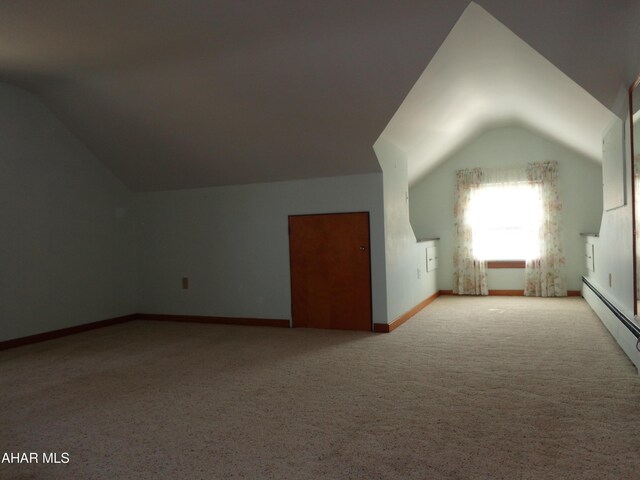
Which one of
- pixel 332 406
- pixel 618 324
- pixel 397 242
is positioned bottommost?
pixel 332 406

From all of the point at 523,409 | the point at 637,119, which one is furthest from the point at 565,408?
the point at 637,119

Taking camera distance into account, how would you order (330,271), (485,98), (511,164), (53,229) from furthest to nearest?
(511,164), (485,98), (53,229), (330,271)

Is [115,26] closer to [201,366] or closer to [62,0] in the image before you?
[62,0]

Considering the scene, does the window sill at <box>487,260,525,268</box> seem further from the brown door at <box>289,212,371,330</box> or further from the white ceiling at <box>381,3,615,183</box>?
the brown door at <box>289,212,371,330</box>

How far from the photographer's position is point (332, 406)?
2850 mm

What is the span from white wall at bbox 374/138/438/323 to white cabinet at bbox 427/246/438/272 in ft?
1.90

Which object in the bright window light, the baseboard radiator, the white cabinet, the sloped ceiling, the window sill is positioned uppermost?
the sloped ceiling

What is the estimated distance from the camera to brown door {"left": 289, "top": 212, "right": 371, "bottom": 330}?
503 cm

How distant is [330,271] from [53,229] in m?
3.11

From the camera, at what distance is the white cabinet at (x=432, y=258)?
6.89 meters

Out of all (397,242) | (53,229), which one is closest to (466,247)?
(397,242)

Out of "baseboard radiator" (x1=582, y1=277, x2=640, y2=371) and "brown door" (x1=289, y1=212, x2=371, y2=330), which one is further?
"brown door" (x1=289, y1=212, x2=371, y2=330)

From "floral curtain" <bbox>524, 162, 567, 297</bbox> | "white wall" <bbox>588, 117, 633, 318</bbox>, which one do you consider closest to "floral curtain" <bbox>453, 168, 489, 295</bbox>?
"floral curtain" <bbox>524, 162, 567, 297</bbox>

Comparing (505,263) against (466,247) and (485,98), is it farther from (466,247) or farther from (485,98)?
(485,98)
